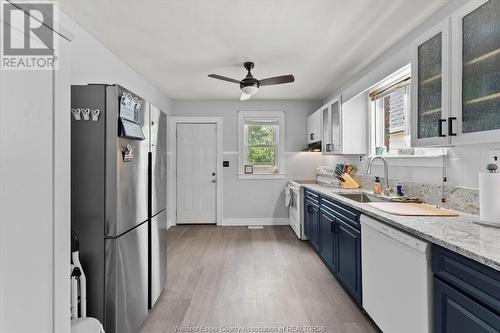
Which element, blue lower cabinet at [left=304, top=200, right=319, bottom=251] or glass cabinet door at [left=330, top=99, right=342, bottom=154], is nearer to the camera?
blue lower cabinet at [left=304, top=200, right=319, bottom=251]

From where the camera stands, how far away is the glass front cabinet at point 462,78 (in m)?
1.39

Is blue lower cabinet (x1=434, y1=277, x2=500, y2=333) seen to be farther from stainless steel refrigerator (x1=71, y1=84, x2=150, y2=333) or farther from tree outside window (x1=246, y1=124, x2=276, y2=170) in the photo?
tree outside window (x1=246, y1=124, x2=276, y2=170)

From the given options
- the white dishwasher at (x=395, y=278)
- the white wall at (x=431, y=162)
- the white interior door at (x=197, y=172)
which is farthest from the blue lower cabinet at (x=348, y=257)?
the white interior door at (x=197, y=172)

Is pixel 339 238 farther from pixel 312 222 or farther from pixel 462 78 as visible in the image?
pixel 462 78

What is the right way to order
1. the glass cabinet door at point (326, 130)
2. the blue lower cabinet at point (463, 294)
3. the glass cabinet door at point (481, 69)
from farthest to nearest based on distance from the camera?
the glass cabinet door at point (326, 130), the glass cabinet door at point (481, 69), the blue lower cabinet at point (463, 294)

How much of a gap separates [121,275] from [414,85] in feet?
8.05

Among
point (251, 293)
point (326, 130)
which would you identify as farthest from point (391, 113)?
point (251, 293)

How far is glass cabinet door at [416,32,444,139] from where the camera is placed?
5.65 feet

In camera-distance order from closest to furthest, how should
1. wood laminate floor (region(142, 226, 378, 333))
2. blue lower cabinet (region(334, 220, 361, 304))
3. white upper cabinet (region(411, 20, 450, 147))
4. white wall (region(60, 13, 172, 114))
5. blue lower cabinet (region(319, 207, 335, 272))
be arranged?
white upper cabinet (region(411, 20, 450, 147))
wood laminate floor (region(142, 226, 378, 333))
blue lower cabinet (region(334, 220, 361, 304))
white wall (region(60, 13, 172, 114))
blue lower cabinet (region(319, 207, 335, 272))

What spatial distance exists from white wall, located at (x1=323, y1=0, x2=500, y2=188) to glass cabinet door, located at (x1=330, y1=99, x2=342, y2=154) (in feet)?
1.51

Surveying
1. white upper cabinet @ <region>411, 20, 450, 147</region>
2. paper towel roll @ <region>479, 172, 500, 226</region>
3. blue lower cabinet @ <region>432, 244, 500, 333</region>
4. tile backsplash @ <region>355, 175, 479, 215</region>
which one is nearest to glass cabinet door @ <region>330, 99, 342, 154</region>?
tile backsplash @ <region>355, 175, 479, 215</region>

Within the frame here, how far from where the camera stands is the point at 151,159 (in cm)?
222

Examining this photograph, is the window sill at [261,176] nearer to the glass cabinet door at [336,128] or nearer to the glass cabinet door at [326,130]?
the glass cabinet door at [326,130]

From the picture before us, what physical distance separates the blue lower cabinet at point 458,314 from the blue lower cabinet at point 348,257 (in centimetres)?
87
